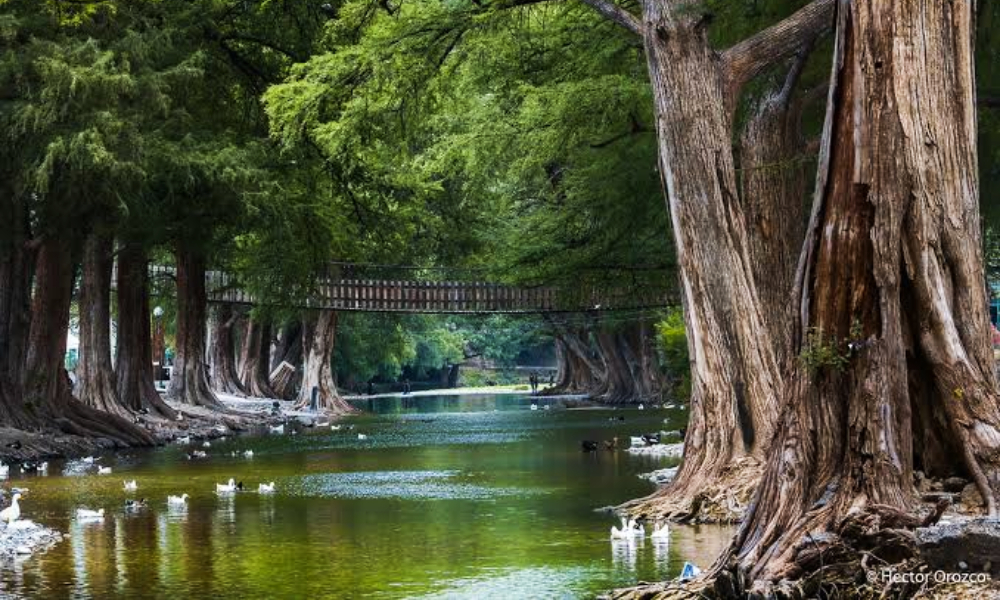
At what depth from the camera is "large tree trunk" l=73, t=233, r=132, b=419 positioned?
31938 mm

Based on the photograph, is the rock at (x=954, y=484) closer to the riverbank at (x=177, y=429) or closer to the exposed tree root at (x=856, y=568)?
the exposed tree root at (x=856, y=568)

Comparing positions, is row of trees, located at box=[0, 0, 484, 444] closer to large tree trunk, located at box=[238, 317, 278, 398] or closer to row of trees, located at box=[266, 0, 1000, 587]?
row of trees, located at box=[266, 0, 1000, 587]

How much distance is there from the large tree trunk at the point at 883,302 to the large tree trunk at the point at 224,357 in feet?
143

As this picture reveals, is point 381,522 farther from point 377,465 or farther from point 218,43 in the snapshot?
point 218,43

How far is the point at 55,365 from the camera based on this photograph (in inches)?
1104

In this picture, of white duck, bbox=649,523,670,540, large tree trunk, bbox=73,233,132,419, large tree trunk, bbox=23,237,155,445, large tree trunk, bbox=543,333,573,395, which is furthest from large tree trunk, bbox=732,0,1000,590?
large tree trunk, bbox=543,333,573,395

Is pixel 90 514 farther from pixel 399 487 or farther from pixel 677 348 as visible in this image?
pixel 677 348

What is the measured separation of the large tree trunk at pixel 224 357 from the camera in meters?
53.5

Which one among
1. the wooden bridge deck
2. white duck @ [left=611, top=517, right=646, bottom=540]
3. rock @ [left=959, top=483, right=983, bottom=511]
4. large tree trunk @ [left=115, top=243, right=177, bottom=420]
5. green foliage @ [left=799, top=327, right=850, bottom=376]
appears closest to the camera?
rock @ [left=959, top=483, right=983, bottom=511]

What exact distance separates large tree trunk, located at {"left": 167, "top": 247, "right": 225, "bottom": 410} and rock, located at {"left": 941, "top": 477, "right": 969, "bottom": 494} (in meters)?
30.0

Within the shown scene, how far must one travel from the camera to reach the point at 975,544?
31.3 ft

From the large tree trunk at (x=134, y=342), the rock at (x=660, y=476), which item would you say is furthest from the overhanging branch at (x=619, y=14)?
the large tree trunk at (x=134, y=342)

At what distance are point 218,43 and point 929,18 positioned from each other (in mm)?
23510

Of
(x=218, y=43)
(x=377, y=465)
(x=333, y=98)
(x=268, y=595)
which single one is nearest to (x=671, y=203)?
(x=333, y=98)
